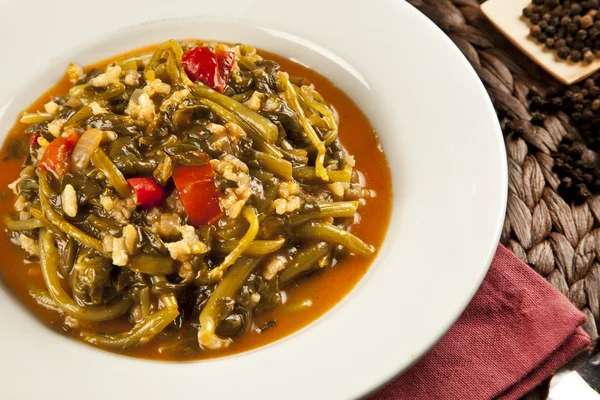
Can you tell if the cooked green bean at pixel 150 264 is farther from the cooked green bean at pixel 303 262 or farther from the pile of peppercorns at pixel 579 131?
the pile of peppercorns at pixel 579 131

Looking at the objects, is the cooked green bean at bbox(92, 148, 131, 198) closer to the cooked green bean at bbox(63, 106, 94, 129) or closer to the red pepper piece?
the cooked green bean at bbox(63, 106, 94, 129)

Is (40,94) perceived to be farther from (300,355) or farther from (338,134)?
(300,355)

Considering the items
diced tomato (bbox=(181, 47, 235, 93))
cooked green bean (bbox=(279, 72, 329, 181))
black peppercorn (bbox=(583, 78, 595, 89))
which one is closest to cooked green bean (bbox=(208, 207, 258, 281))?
cooked green bean (bbox=(279, 72, 329, 181))

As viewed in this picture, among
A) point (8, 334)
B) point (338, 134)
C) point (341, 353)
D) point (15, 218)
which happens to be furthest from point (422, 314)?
point (15, 218)

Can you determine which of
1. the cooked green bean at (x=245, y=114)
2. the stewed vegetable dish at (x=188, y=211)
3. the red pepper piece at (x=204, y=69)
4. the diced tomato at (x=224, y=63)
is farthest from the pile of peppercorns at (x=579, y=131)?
the red pepper piece at (x=204, y=69)

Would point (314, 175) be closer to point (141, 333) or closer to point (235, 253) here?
point (235, 253)

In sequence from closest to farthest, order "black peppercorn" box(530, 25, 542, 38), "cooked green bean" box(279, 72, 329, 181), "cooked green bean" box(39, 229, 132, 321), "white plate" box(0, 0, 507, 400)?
"white plate" box(0, 0, 507, 400) < "cooked green bean" box(39, 229, 132, 321) < "cooked green bean" box(279, 72, 329, 181) < "black peppercorn" box(530, 25, 542, 38)
